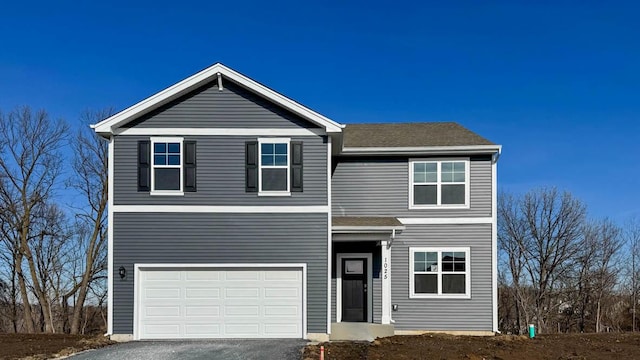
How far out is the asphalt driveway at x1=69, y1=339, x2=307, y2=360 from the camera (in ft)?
39.6

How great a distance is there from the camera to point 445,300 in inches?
659

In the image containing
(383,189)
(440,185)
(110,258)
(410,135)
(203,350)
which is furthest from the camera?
(410,135)

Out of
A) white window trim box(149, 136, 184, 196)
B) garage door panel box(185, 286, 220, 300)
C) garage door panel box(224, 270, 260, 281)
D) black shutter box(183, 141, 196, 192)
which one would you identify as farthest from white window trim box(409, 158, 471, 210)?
white window trim box(149, 136, 184, 196)

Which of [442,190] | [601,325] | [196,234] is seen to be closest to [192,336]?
A: [196,234]

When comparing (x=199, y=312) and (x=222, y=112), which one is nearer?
(x=199, y=312)

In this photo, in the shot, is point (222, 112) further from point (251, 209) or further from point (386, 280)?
point (386, 280)

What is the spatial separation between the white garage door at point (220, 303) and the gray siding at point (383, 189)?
11.5ft

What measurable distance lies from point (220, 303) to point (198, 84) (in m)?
5.93

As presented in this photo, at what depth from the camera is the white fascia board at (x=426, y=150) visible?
16.7 metres

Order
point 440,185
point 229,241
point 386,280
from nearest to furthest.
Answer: point 229,241 → point 386,280 → point 440,185

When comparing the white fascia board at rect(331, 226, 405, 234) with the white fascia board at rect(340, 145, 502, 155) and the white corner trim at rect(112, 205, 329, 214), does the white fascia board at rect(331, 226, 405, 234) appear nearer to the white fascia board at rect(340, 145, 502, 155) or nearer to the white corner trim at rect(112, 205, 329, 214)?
the white corner trim at rect(112, 205, 329, 214)

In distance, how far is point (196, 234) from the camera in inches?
584

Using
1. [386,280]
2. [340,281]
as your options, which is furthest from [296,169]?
[386,280]

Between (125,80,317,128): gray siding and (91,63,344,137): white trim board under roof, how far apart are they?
0.71 ft
